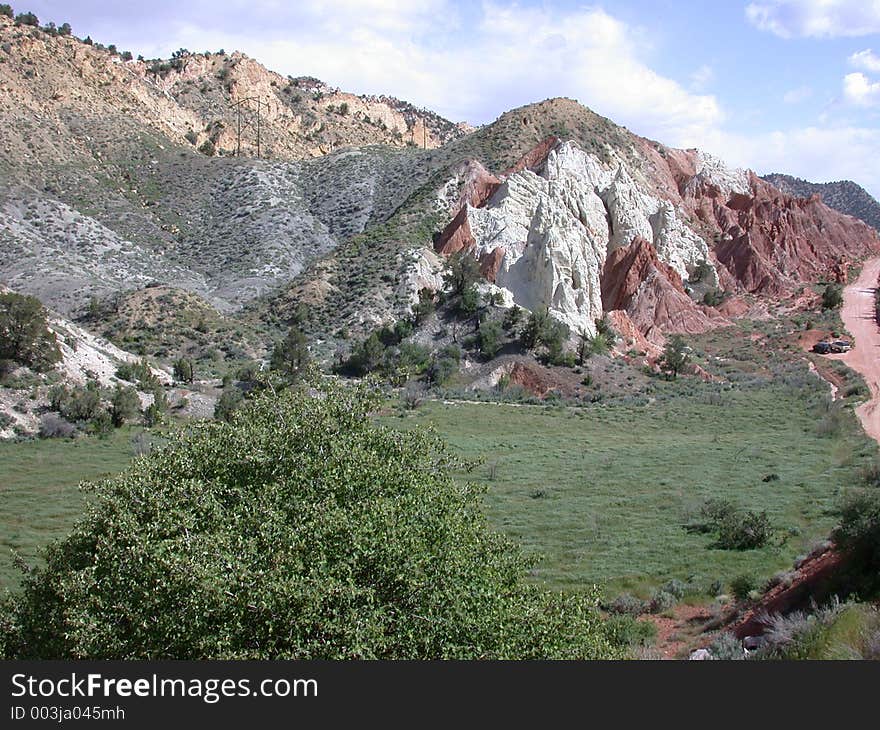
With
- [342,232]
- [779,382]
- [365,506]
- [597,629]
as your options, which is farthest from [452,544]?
[342,232]

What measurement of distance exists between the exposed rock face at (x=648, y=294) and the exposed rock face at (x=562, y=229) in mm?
679

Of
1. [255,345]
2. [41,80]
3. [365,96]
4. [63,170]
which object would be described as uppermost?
[365,96]

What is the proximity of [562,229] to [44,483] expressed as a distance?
132 feet

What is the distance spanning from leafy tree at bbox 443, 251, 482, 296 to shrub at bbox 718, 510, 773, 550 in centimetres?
3387

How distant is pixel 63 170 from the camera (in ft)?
200

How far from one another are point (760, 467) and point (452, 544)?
20.8 metres

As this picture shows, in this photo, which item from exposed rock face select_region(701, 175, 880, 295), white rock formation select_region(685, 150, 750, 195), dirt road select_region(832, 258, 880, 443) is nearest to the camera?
dirt road select_region(832, 258, 880, 443)

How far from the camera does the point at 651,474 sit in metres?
26.4

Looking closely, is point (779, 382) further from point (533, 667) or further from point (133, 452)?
point (533, 667)

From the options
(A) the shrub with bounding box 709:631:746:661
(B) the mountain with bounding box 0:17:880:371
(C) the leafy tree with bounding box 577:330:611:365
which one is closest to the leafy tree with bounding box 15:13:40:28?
(B) the mountain with bounding box 0:17:880:371

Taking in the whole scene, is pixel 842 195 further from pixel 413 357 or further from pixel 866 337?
pixel 413 357

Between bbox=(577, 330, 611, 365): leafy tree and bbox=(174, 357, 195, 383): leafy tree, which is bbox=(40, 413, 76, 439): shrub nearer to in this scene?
bbox=(174, 357, 195, 383): leafy tree

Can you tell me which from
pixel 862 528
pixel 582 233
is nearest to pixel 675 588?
pixel 862 528

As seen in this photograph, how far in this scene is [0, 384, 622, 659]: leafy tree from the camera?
796cm
